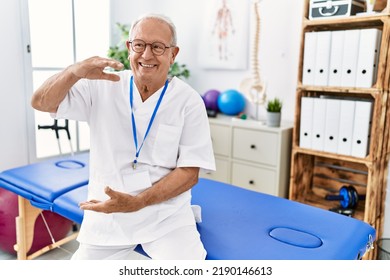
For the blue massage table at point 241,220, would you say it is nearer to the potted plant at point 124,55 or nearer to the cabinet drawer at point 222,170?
the cabinet drawer at point 222,170

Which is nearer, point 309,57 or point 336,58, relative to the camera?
point 336,58

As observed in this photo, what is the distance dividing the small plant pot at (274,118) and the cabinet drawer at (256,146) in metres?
0.09

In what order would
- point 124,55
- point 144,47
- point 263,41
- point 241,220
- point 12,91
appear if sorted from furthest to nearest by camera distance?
point 124,55 < point 263,41 < point 12,91 < point 241,220 < point 144,47

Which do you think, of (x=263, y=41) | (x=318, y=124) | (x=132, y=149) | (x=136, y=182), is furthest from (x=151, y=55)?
(x=263, y=41)

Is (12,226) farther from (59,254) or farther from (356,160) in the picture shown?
(356,160)

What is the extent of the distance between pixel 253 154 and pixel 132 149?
1.40 metres

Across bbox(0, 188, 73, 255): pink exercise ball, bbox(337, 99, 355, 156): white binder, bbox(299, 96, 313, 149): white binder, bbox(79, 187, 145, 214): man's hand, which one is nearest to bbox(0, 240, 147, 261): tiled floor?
bbox(0, 188, 73, 255): pink exercise ball

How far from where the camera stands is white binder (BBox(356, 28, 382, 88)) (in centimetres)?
197

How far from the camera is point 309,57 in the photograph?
2225 millimetres

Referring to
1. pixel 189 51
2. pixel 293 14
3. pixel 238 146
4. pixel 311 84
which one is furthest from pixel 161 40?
pixel 189 51

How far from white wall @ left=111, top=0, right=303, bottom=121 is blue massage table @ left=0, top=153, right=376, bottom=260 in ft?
4.13

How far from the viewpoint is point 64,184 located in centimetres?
176

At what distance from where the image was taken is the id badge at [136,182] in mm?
1281
